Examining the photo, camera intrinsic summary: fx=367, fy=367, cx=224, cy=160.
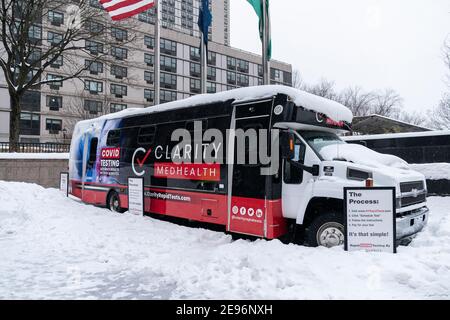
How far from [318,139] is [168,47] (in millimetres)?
67334

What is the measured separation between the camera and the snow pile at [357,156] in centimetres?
673

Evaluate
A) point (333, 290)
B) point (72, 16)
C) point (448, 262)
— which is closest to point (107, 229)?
point (333, 290)

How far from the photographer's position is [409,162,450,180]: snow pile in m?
13.2

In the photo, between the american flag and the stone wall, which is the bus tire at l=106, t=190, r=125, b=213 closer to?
the american flag

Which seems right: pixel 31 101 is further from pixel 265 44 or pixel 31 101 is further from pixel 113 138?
pixel 265 44

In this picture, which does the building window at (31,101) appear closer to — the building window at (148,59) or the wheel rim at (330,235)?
the building window at (148,59)

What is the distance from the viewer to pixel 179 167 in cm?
925

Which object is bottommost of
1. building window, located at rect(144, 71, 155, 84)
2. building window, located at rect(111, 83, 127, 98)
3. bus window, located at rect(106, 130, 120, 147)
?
bus window, located at rect(106, 130, 120, 147)

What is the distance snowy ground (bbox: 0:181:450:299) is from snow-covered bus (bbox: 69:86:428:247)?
0.63 meters

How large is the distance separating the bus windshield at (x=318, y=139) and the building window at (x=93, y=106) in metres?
43.2

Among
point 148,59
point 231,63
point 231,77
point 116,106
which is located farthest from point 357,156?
point 231,63

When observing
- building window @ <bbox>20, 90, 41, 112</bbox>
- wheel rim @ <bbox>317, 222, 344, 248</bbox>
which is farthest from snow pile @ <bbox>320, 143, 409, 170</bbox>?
building window @ <bbox>20, 90, 41, 112</bbox>

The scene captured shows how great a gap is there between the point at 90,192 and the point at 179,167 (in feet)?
17.2
